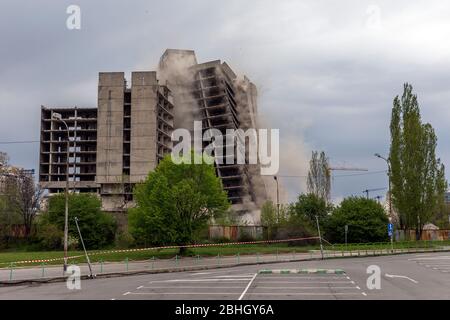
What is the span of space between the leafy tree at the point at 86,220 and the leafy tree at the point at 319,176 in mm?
41404

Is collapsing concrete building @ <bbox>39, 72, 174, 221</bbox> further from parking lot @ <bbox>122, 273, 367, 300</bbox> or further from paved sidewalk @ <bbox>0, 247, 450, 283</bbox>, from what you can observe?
parking lot @ <bbox>122, 273, 367, 300</bbox>

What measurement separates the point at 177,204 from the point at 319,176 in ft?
171

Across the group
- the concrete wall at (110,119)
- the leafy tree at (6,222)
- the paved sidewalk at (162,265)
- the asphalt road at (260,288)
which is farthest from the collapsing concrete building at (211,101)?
the asphalt road at (260,288)

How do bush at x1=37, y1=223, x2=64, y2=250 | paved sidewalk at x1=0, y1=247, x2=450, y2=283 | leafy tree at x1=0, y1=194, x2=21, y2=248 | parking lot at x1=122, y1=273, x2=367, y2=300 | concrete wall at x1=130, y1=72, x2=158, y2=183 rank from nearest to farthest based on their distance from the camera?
parking lot at x1=122, y1=273, x2=367, y2=300 → paved sidewalk at x1=0, y1=247, x2=450, y2=283 → bush at x1=37, y1=223, x2=64, y2=250 → leafy tree at x1=0, y1=194, x2=21, y2=248 → concrete wall at x1=130, y1=72, x2=158, y2=183

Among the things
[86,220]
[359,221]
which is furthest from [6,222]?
[359,221]

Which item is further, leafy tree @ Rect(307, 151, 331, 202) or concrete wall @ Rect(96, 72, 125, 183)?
concrete wall @ Rect(96, 72, 125, 183)

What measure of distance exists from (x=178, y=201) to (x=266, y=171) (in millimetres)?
83553

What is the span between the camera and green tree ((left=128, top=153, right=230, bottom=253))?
50250 mm

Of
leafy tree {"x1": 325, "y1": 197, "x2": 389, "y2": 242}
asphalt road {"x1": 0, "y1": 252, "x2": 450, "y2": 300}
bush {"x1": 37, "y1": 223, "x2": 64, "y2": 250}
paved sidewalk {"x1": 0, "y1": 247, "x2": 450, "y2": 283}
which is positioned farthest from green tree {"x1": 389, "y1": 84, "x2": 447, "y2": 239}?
bush {"x1": 37, "y1": 223, "x2": 64, "y2": 250}

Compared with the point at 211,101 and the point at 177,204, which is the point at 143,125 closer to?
the point at 211,101

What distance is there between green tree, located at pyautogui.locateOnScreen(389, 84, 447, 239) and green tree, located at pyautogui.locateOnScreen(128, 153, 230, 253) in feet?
82.6
